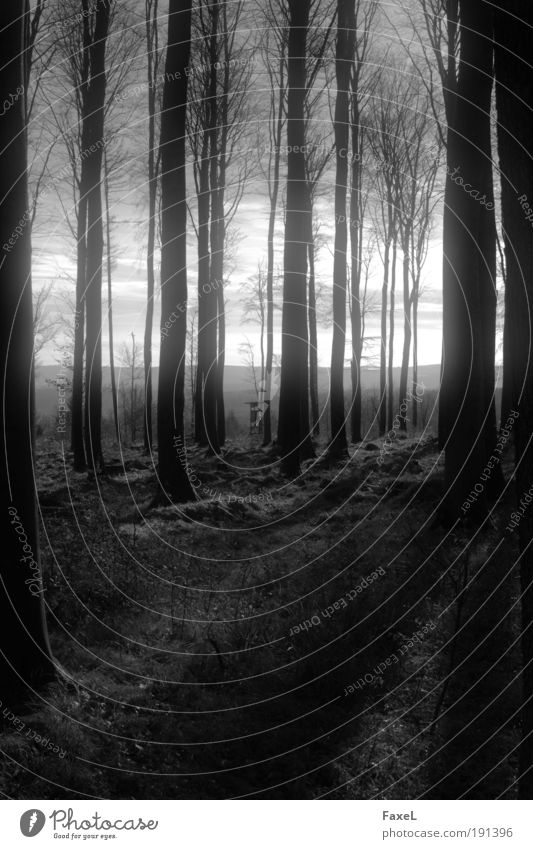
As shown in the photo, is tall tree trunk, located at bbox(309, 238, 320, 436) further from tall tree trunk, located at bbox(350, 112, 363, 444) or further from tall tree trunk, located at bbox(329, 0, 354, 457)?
tall tree trunk, located at bbox(329, 0, 354, 457)

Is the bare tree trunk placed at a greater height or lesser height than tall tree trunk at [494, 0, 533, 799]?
greater

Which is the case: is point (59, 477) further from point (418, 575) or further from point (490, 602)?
point (490, 602)

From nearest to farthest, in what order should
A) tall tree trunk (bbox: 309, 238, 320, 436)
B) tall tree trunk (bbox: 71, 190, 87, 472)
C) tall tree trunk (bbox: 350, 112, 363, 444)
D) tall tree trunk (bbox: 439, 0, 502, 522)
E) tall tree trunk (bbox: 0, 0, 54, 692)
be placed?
tall tree trunk (bbox: 0, 0, 54, 692) → tall tree trunk (bbox: 439, 0, 502, 522) → tall tree trunk (bbox: 71, 190, 87, 472) → tall tree trunk (bbox: 350, 112, 363, 444) → tall tree trunk (bbox: 309, 238, 320, 436)

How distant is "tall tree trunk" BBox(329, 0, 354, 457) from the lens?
706 inches

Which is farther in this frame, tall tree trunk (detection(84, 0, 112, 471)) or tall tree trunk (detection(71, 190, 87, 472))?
tall tree trunk (detection(71, 190, 87, 472))

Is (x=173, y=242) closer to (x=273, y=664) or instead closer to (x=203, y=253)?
(x=273, y=664)

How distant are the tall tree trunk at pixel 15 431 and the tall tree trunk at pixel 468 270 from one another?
647 cm

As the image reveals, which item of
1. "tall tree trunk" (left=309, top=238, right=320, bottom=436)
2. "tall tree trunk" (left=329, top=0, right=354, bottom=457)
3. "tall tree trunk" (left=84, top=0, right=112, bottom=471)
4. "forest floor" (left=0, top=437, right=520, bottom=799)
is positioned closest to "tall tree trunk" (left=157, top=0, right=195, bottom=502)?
"forest floor" (left=0, top=437, right=520, bottom=799)

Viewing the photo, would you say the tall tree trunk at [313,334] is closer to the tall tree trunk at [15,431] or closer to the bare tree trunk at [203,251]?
the bare tree trunk at [203,251]

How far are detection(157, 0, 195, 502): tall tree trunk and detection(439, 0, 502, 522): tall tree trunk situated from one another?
16.2ft

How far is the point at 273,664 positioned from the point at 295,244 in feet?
39.4

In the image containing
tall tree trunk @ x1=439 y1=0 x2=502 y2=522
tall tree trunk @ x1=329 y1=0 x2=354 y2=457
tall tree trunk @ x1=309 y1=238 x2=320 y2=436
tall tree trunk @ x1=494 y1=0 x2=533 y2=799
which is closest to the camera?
tall tree trunk @ x1=494 y1=0 x2=533 y2=799

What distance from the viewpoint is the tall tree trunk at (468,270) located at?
392 inches
